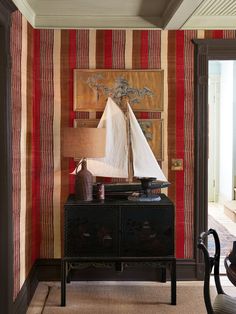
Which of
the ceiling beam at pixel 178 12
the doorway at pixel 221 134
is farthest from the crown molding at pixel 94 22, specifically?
the doorway at pixel 221 134

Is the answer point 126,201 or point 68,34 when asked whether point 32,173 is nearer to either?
point 126,201

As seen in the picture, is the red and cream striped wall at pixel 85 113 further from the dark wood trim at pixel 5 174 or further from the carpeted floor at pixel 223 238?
the carpeted floor at pixel 223 238

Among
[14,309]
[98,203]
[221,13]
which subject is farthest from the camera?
[221,13]

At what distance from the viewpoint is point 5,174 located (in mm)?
2969

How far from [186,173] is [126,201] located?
2.50 ft

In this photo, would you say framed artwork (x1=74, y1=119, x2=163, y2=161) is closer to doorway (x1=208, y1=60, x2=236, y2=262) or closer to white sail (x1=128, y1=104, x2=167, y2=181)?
white sail (x1=128, y1=104, x2=167, y2=181)

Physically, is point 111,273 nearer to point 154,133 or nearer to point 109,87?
point 154,133

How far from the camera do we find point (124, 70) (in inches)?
162

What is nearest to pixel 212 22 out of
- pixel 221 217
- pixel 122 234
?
pixel 122 234

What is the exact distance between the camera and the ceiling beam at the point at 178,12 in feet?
10.6

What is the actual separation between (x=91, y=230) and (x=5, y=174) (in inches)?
39.3

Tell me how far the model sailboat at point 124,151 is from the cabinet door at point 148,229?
0.40 meters

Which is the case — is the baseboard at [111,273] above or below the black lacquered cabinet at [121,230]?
below

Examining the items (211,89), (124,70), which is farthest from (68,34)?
(211,89)
